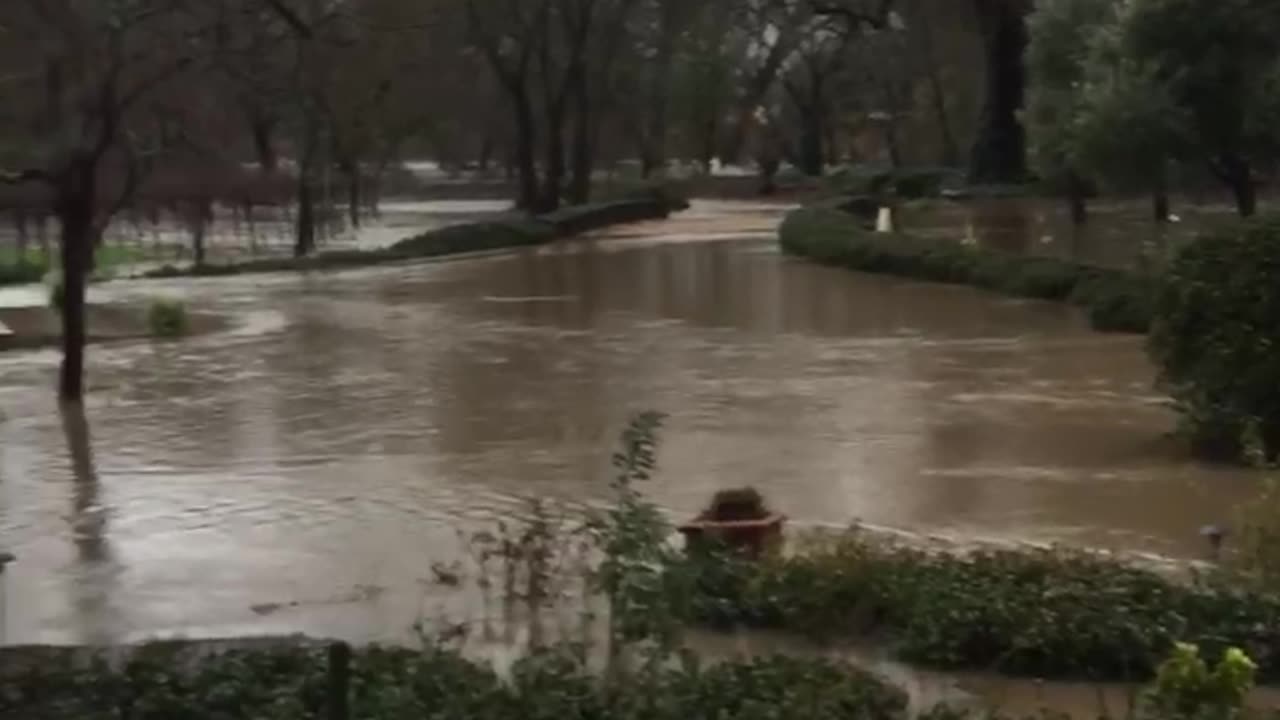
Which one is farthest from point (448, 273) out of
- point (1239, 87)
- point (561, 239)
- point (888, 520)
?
point (888, 520)

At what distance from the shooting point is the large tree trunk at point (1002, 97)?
46938 mm

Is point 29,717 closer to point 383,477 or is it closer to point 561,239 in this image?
point 383,477

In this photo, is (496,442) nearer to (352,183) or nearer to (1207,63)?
(1207,63)

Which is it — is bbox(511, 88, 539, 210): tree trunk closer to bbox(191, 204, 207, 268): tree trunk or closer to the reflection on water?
bbox(191, 204, 207, 268): tree trunk

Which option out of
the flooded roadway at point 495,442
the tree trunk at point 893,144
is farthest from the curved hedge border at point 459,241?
the tree trunk at point 893,144

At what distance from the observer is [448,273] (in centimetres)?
3566

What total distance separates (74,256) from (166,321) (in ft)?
22.6

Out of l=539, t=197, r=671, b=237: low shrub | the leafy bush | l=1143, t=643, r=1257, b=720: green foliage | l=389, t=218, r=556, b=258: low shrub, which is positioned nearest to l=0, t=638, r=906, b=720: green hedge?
the leafy bush

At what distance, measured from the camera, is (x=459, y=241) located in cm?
4025

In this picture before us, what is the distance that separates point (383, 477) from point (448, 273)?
21.4 m

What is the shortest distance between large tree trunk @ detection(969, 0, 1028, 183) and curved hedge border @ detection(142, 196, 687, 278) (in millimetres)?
8825

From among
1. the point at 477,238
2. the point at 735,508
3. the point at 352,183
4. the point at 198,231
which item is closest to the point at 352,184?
the point at 352,183

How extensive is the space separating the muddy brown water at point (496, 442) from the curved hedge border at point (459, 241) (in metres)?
8.85

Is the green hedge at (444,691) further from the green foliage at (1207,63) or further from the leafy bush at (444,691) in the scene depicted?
the green foliage at (1207,63)
